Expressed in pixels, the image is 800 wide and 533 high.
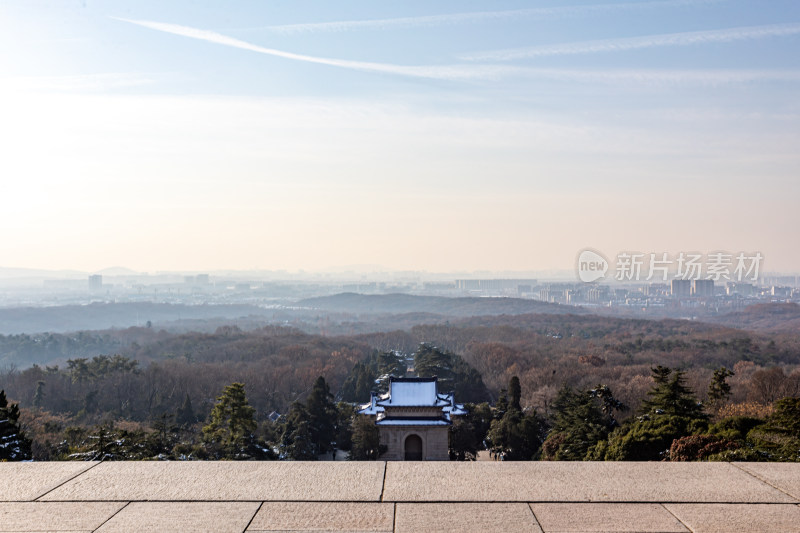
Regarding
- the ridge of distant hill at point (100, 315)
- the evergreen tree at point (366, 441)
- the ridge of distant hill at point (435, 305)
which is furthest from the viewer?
the ridge of distant hill at point (435, 305)

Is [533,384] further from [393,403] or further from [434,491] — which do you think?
[434,491]

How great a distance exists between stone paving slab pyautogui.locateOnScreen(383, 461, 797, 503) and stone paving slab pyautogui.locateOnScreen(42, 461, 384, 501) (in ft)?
0.62

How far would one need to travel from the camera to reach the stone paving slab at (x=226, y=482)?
338 centimetres

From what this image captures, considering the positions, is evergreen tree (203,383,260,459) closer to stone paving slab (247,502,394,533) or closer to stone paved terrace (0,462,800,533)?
stone paved terrace (0,462,800,533)

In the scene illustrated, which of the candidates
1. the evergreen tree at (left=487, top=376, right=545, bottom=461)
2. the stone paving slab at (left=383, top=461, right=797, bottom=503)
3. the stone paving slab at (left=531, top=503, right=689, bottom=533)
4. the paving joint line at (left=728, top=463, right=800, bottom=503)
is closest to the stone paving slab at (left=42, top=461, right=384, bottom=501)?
the stone paving slab at (left=383, top=461, right=797, bottom=503)

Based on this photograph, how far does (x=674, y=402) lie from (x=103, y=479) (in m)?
12.9

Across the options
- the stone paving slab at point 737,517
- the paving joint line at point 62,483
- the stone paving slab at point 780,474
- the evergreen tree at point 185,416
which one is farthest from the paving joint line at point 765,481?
the evergreen tree at point 185,416

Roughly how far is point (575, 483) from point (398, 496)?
0.96 metres

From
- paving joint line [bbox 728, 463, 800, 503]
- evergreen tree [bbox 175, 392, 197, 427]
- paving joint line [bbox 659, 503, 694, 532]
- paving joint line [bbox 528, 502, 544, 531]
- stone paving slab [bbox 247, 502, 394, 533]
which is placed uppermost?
paving joint line [bbox 728, 463, 800, 503]

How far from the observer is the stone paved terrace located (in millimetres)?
3027

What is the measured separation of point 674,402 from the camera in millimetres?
14164

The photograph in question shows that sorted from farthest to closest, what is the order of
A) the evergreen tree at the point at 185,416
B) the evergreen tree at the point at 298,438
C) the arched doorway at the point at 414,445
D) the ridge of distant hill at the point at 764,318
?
the ridge of distant hill at the point at 764,318
the evergreen tree at the point at 185,416
the evergreen tree at the point at 298,438
the arched doorway at the point at 414,445

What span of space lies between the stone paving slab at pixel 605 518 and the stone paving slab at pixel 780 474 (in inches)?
31.3

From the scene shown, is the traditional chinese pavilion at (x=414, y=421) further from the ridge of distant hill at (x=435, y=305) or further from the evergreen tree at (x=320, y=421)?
the ridge of distant hill at (x=435, y=305)
